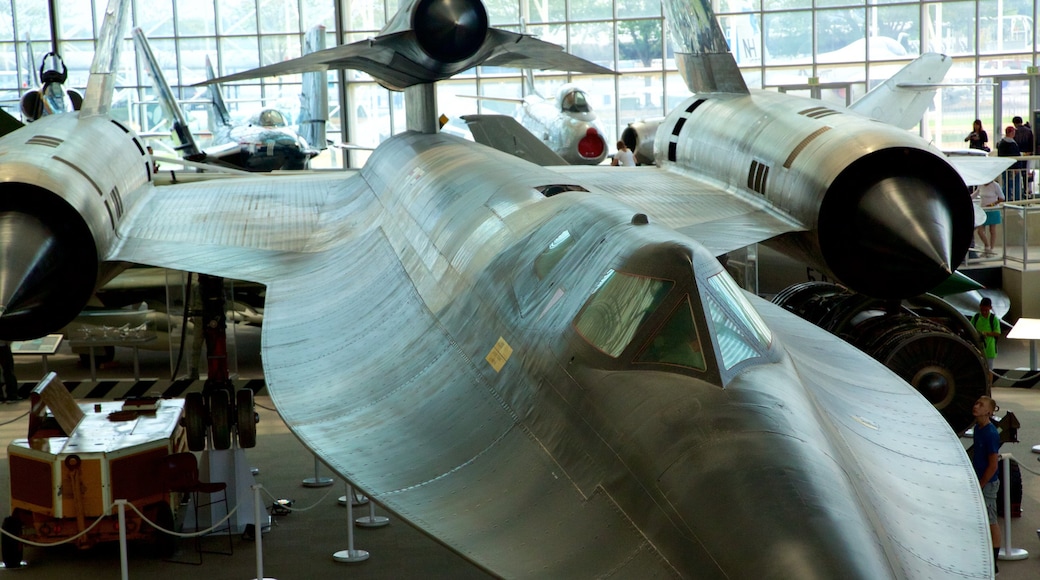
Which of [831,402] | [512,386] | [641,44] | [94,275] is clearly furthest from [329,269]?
[641,44]

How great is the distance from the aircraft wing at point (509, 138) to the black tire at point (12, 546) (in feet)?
27.6

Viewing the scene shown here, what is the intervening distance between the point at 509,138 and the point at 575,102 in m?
9.26

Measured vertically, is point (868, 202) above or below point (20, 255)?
above

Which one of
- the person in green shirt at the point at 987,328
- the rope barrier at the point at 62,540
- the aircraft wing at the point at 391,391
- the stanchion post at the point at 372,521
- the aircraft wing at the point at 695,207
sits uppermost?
the aircraft wing at the point at 695,207

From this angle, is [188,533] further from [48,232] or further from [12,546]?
[48,232]

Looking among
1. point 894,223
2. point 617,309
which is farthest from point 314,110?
point 617,309

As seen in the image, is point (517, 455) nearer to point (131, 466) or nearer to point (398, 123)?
point (131, 466)

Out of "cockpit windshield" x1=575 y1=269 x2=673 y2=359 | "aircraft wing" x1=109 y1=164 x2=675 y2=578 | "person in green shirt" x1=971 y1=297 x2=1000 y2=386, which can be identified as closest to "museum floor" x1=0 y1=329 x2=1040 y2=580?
"person in green shirt" x1=971 y1=297 x2=1000 y2=386

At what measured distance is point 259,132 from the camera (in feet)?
81.0

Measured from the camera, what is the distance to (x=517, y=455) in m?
3.98

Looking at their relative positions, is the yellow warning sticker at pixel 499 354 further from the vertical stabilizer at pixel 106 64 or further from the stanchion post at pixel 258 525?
the vertical stabilizer at pixel 106 64

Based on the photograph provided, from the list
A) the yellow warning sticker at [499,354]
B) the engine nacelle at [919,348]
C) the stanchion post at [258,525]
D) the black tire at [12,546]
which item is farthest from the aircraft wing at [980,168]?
the black tire at [12,546]

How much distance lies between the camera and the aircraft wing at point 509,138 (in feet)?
48.4

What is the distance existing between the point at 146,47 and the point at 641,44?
1386 cm
